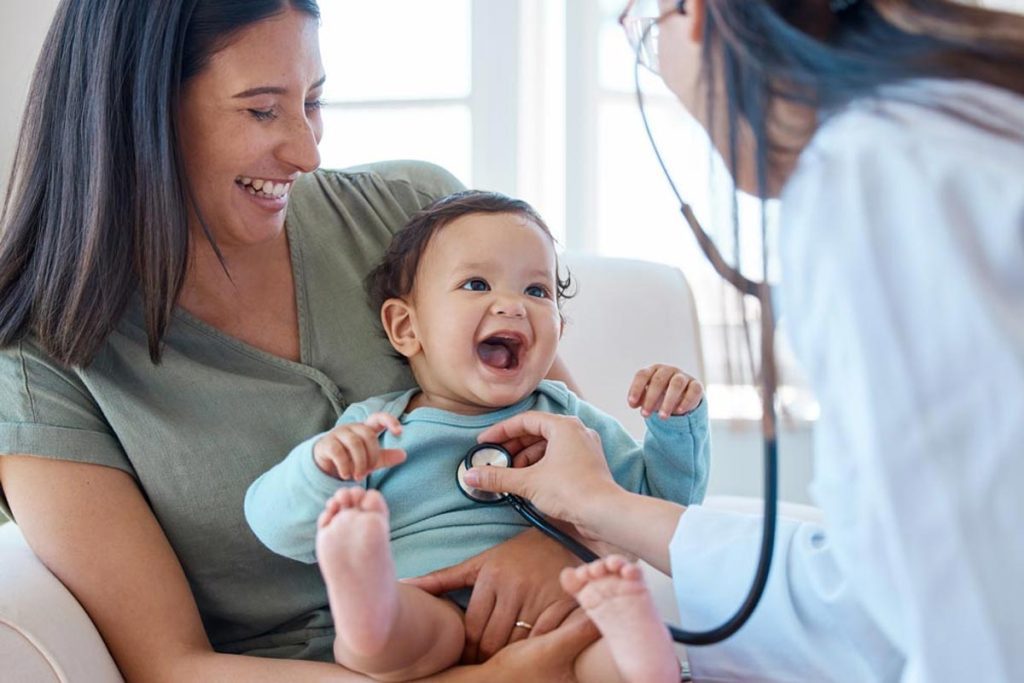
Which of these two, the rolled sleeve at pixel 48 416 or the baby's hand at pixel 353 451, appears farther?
the rolled sleeve at pixel 48 416

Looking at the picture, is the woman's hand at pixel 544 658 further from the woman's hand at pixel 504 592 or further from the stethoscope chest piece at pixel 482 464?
the stethoscope chest piece at pixel 482 464

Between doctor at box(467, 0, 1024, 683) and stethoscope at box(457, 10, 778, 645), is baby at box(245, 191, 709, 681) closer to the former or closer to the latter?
stethoscope at box(457, 10, 778, 645)

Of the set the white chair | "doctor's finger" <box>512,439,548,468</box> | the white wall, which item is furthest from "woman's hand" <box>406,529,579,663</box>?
the white wall

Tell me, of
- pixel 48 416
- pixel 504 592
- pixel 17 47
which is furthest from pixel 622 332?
pixel 17 47

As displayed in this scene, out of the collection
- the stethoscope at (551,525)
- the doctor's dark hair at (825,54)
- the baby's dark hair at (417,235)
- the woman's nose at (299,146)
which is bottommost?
the stethoscope at (551,525)

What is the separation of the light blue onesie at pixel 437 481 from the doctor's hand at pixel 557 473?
0.06 metres

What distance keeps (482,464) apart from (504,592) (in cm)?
16

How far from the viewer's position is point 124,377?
1456 millimetres

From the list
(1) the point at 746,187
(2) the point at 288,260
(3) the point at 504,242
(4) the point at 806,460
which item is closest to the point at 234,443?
(2) the point at 288,260

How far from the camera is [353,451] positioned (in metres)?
1.24

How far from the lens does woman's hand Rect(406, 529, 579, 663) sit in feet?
4.45

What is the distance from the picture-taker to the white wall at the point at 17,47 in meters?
2.99

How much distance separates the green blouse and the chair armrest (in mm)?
142

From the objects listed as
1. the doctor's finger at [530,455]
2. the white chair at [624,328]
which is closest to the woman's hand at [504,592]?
the doctor's finger at [530,455]
